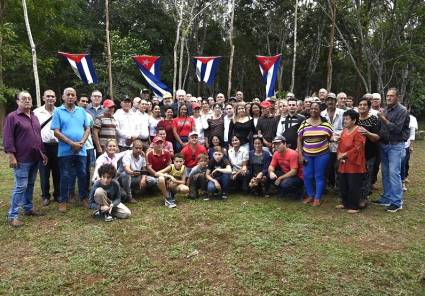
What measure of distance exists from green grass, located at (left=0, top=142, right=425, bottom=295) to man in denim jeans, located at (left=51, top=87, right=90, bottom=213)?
538mm

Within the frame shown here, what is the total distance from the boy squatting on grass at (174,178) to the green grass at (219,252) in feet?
1.09

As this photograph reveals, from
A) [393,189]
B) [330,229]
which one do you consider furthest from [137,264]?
[393,189]

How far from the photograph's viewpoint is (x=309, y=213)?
575cm

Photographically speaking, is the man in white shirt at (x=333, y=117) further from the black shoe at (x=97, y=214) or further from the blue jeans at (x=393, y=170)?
the black shoe at (x=97, y=214)

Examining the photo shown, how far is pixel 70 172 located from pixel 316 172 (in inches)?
158

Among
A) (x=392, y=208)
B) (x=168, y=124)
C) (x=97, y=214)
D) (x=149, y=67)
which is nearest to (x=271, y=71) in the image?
(x=149, y=67)

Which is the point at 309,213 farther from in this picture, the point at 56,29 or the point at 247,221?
the point at 56,29

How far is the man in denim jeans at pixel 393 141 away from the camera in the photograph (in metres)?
5.61

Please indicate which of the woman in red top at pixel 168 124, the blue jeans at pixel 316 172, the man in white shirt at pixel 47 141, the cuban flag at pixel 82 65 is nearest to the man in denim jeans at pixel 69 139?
the man in white shirt at pixel 47 141

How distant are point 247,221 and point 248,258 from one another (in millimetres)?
1232

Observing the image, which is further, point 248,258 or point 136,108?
point 136,108

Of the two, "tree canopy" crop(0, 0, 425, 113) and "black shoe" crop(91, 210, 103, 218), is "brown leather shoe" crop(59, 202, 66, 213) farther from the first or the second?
"tree canopy" crop(0, 0, 425, 113)

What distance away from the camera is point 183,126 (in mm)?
7355

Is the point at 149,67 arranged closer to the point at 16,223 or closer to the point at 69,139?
the point at 69,139
